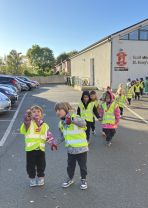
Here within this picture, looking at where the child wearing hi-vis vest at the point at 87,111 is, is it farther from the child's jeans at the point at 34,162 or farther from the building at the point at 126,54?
the building at the point at 126,54

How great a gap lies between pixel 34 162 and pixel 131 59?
2513 cm

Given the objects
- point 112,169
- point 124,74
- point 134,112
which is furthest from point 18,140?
point 124,74

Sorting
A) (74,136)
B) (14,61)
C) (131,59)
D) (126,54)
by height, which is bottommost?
(74,136)

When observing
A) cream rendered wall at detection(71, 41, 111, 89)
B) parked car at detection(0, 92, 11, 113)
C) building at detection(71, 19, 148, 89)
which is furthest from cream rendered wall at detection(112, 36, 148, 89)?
parked car at detection(0, 92, 11, 113)

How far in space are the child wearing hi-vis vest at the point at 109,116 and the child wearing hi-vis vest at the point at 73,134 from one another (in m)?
3.08

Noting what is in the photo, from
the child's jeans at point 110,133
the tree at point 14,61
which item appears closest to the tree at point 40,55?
the tree at point 14,61

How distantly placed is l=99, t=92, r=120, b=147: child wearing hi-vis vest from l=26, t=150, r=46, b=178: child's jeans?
3.21 meters

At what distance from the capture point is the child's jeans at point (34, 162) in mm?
4918

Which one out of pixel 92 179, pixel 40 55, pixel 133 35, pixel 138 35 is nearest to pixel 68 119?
pixel 92 179

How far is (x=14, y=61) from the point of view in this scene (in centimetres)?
8375

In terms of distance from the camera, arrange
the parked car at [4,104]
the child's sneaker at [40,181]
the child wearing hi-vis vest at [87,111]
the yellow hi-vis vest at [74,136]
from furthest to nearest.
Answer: the parked car at [4,104]
the child wearing hi-vis vest at [87,111]
the child's sneaker at [40,181]
the yellow hi-vis vest at [74,136]

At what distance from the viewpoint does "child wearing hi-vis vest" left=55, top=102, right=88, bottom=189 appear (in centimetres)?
457

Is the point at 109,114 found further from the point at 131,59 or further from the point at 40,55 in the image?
the point at 40,55

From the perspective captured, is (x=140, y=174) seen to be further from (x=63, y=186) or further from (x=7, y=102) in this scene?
(x=7, y=102)
